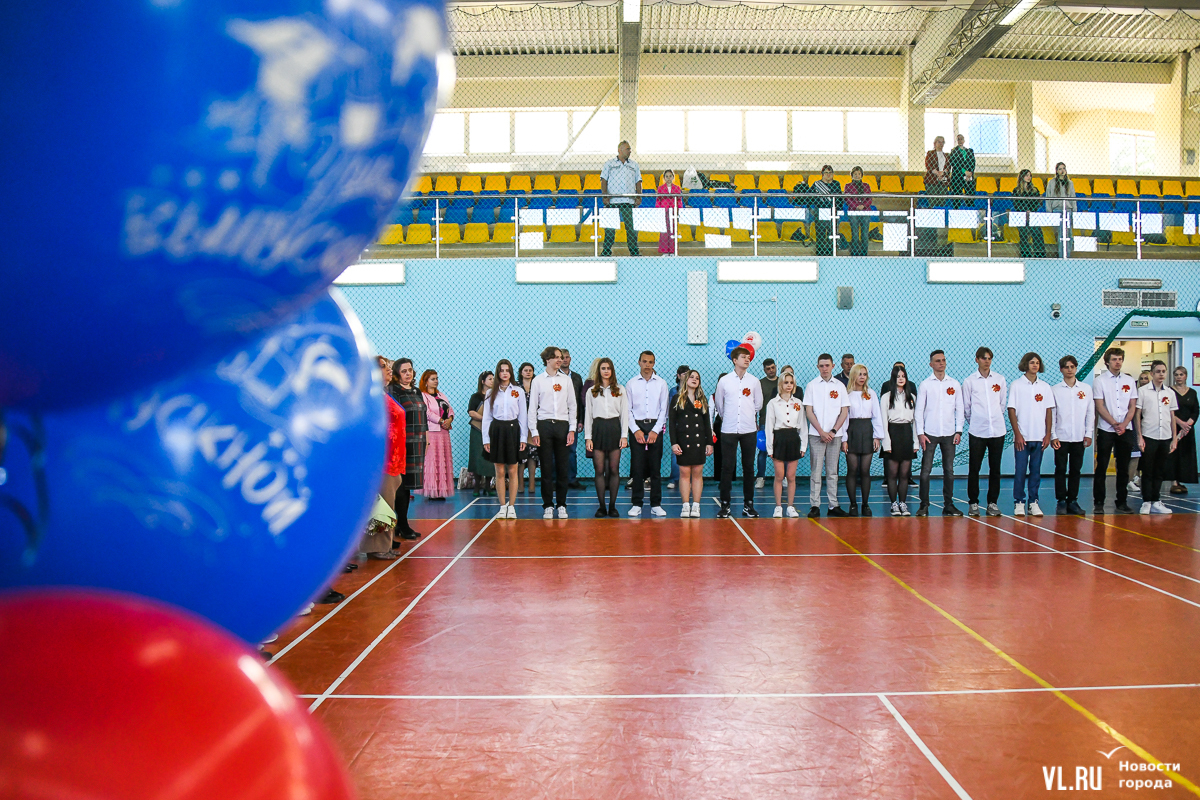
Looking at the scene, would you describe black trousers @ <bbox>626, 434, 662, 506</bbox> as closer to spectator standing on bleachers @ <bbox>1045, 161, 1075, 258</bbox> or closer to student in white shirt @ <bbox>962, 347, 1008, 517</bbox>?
student in white shirt @ <bbox>962, 347, 1008, 517</bbox>

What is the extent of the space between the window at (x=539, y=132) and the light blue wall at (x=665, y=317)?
7.59 metres

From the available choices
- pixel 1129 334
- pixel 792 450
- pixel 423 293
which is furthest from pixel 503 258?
pixel 1129 334

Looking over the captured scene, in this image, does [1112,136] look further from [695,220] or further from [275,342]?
[275,342]

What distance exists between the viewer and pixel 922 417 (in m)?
8.09

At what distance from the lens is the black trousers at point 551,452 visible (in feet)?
26.1

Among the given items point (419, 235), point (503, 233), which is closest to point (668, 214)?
point (503, 233)

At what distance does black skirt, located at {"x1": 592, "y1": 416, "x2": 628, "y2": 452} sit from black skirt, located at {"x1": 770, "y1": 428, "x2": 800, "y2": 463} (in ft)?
5.28

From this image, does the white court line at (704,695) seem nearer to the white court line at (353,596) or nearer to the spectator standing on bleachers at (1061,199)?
the white court line at (353,596)

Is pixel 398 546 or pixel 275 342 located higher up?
pixel 275 342

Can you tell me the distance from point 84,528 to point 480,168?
719 inches

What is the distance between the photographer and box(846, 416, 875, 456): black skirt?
8.02 m

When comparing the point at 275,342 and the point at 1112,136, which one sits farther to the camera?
the point at 1112,136

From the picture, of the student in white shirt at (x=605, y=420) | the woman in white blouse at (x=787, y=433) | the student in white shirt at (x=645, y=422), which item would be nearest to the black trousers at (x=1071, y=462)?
the woman in white blouse at (x=787, y=433)

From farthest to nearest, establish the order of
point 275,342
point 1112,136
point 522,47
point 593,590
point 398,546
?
1. point 1112,136
2. point 522,47
3. point 398,546
4. point 593,590
5. point 275,342
